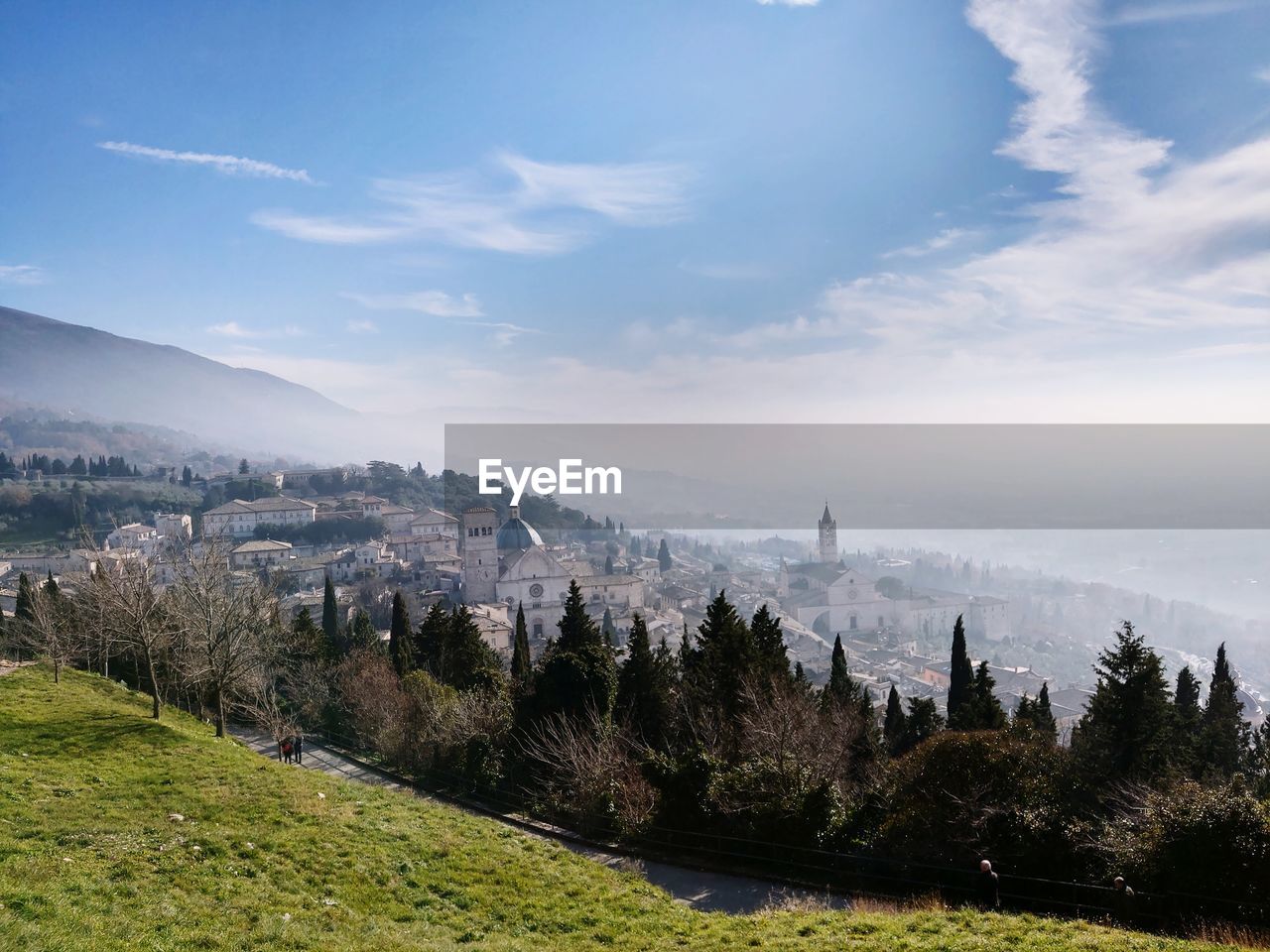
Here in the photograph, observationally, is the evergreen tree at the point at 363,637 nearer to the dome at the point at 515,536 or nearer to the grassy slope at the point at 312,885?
the grassy slope at the point at 312,885

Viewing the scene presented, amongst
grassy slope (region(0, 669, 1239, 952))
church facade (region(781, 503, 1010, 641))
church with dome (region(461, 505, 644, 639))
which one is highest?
grassy slope (region(0, 669, 1239, 952))

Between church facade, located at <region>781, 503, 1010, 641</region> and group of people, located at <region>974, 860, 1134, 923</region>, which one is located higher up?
group of people, located at <region>974, 860, 1134, 923</region>

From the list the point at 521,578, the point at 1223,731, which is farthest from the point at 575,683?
the point at 521,578

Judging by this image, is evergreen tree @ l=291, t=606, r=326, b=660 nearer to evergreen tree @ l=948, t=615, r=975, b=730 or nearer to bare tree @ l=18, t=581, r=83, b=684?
bare tree @ l=18, t=581, r=83, b=684

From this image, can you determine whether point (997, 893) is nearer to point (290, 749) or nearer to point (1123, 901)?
point (1123, 901)

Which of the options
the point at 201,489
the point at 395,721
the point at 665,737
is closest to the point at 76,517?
the point at 201,489

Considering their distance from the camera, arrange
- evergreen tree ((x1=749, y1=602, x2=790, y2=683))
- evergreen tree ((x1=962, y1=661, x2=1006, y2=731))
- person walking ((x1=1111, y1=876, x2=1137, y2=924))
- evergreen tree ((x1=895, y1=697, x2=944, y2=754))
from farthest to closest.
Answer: evergreen tree ((x1=895, y1=697, x2=944, y2=754)) → evergreen tree ((x1=749, y1=602, x2=790, y2=683)) → evergreen tree ((x1=962, y1=661, x2=1006, y2=731)) → person walking ((x1=1111, y1=876, x2=1137, y2=924))

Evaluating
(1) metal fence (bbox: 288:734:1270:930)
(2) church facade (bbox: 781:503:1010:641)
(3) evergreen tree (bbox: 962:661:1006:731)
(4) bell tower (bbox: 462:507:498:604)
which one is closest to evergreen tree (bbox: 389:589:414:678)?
(1) metal fence (bbox: 288:734:1270:930)
